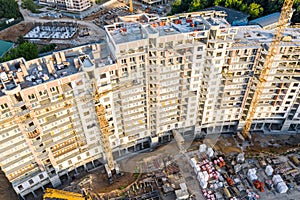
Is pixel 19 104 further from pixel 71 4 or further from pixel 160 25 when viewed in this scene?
pixel 71 4

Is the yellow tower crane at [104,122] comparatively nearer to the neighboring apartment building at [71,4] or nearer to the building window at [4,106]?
the building window at [4,106]

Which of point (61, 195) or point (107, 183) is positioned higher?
point (61, 195)

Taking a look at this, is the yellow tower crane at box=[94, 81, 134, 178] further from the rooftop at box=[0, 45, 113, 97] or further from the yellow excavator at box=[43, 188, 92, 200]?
the yellow excavator at box=[43, 188, 92, 200]

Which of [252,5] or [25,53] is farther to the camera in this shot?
[252,5]

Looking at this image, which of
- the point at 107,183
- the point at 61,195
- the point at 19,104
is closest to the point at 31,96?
the point at 19,104

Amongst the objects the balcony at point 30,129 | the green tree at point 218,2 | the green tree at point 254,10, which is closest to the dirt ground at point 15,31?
the green tree at point 218,2
